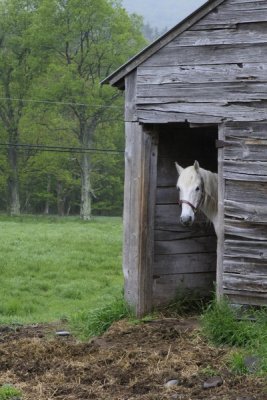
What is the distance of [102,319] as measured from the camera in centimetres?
986

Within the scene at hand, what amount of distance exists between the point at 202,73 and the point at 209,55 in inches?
9.6

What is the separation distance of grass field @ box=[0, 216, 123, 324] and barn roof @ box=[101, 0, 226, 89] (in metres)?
3.85

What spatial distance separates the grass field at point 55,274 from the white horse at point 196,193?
304 centimetres

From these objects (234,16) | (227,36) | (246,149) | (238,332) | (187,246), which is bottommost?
(238,332)

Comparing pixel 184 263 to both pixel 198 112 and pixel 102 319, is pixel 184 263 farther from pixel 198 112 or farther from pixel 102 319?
pixel 198 112

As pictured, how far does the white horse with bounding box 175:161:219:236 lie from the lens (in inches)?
354

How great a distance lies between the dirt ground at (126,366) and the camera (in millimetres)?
6824

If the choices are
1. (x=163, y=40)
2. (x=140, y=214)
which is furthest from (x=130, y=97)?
(x=140, y=214)

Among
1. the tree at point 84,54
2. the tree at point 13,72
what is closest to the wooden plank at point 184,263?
the tree at point 84,54

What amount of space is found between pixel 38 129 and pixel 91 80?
501cm

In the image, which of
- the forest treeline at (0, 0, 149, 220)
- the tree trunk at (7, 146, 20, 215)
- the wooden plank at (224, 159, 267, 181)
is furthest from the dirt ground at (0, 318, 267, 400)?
the tree trunk at (7, 146, 20, 215)

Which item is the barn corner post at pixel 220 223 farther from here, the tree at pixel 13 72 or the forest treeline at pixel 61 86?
the tree at pixel 13 72

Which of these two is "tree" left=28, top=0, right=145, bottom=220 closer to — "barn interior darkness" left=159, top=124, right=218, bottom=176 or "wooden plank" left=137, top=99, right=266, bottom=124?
"barn interior darkness" left=159, top=124, right=218, bottom=176

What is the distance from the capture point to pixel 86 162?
4800 cm
